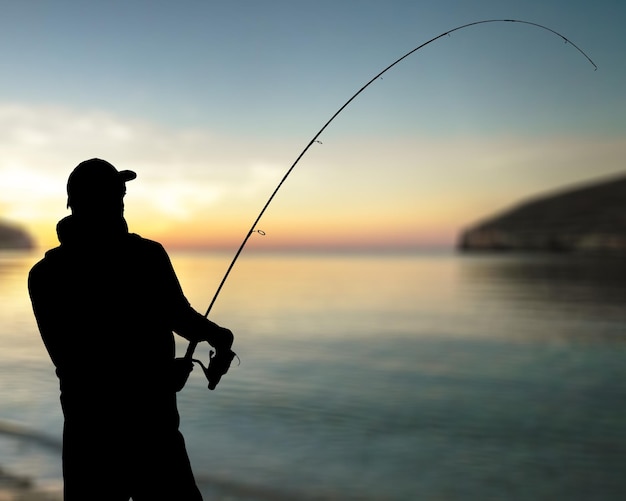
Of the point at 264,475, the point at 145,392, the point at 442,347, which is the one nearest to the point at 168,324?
the point at 145,392

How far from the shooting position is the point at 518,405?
34.0 ft

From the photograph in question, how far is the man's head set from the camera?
2.34 metres


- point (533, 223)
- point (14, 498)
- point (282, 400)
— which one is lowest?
point (14, 498)

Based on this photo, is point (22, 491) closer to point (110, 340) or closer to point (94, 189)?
point (110, 340)

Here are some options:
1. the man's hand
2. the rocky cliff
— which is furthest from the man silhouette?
the rocky cliff

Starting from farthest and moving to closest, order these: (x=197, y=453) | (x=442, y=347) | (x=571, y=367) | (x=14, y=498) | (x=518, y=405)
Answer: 1. (x=442, y=347)
2. (x=571, y=367)
3. (x=518, y=405)
4. (x=197, y=453)
5. (x=14, y=498)

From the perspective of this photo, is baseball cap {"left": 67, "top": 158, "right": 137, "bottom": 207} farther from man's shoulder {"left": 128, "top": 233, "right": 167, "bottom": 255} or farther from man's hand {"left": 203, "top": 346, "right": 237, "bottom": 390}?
man's hand {"left": 203, "top": 346, "right": 237, "bottom": 390}

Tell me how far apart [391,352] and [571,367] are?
3.87 meters

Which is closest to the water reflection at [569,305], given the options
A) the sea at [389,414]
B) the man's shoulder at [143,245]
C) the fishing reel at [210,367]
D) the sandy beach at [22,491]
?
the sea at [389,414]

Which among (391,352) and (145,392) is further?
(391,352)

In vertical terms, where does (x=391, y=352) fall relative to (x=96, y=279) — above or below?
above

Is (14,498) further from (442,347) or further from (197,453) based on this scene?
(442,347)

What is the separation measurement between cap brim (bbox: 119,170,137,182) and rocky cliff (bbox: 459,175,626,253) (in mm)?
162938

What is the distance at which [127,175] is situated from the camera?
243 centimetres
